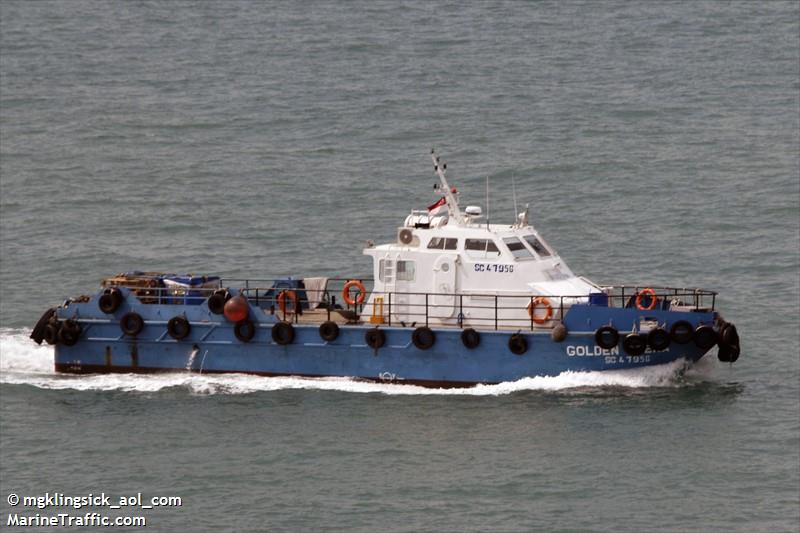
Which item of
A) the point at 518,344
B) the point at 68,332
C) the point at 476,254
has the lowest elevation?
the point at 518,344

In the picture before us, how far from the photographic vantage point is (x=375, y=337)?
37.2 m

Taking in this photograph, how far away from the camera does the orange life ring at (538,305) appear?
37.1 meters

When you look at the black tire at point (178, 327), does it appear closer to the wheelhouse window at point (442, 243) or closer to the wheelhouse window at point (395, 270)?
the wheelhouse window at point (395, 270)

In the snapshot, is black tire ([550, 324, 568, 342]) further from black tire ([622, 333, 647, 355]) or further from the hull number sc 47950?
the hull number sc 47950

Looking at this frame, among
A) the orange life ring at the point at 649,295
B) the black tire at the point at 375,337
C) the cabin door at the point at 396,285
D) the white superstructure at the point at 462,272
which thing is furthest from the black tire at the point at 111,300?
the orange life ring at the point at 649,295

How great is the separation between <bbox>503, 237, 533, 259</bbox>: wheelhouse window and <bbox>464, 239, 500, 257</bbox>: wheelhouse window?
272mm

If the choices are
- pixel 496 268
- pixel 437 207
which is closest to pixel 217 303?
pixel 437 207

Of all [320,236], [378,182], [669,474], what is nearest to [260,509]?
[669,474]

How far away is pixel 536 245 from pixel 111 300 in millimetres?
8731

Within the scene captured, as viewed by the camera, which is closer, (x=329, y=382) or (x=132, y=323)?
(x=329, y=382)

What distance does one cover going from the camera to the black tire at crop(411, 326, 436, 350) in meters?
36.9

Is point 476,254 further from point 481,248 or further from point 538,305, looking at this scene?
point 538,305

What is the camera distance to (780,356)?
129ft

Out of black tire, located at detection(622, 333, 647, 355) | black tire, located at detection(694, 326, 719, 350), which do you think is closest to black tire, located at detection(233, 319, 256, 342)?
black tire, located at detection(622, 333, 647, 355)
